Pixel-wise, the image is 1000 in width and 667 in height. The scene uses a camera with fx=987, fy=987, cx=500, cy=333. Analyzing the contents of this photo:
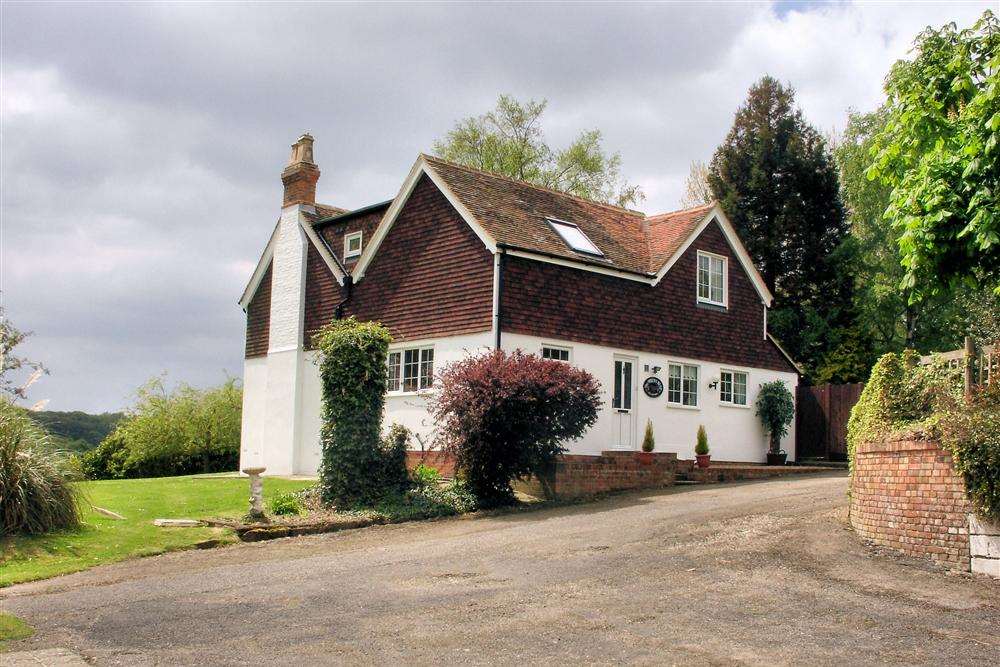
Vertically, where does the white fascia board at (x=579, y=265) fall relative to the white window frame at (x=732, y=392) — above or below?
above

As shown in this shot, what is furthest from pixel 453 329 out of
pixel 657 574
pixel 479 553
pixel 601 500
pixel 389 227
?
pixel 657 574

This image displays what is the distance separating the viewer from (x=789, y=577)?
37.9 ft

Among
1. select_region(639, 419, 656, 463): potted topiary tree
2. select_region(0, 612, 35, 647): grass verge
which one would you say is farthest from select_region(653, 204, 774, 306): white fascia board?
select_region(0, 612, 35, 647): grass verge

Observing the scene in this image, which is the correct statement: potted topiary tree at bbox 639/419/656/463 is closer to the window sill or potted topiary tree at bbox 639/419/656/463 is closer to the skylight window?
the window sill

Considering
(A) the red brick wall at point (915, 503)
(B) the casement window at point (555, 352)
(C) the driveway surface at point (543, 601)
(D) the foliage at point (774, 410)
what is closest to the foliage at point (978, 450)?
(A) the red brick wall at point (915, 503)

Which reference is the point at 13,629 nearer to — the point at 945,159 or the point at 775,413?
the point at 945,159

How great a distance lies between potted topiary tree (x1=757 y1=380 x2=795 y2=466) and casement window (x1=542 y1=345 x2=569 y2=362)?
24.9ft

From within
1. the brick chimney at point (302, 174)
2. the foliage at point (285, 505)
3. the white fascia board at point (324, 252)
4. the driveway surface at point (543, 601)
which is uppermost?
the brick chimney at point (302, 174)

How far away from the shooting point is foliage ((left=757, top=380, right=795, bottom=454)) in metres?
28.2

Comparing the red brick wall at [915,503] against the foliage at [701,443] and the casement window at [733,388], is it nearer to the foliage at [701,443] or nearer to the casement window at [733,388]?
the foliage at [701,443]

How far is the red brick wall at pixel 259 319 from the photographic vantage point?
3003 cm

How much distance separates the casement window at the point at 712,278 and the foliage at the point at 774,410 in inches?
116

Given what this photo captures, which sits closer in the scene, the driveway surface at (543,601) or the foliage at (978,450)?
the driveway surface at (543,601)

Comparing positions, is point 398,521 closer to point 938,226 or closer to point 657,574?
point 657,574
